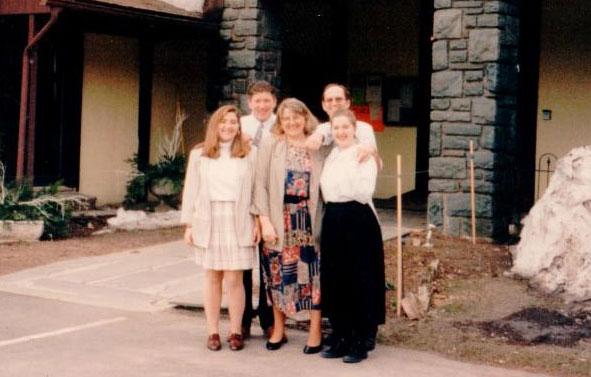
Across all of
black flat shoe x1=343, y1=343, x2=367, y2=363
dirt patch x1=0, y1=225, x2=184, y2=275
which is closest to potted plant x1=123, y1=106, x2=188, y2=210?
dirt patch x1=0, y1=225, x2=184, y2=275

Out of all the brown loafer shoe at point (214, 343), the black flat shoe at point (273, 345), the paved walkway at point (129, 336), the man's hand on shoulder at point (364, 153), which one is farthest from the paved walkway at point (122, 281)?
the man's hand on shoulder at point (364, 153)

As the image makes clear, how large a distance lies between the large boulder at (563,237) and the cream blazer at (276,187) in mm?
2541

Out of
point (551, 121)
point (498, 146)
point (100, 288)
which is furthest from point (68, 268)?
point (551, 121)

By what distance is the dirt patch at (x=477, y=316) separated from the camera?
20.5 feet

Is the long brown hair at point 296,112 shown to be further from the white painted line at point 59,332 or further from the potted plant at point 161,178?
the potted plant at point 161,178

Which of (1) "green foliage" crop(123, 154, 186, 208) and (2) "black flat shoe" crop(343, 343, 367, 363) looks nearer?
(2) "black flat shoe" crop(343, 343, 367, 363)

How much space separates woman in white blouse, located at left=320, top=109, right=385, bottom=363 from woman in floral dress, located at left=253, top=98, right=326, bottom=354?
88 mm

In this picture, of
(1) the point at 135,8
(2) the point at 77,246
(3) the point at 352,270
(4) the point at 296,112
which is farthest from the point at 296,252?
(1) the point at 135,8

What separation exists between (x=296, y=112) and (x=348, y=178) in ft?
2.01

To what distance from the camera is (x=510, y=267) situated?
8.92 m

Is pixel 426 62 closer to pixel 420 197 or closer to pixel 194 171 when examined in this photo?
pixel 420 197

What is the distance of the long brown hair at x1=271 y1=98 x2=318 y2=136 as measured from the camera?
621cm

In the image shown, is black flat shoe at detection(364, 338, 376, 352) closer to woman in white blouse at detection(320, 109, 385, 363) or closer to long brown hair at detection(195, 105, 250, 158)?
woman in white blouse at detection(320, 109, 385, 363)

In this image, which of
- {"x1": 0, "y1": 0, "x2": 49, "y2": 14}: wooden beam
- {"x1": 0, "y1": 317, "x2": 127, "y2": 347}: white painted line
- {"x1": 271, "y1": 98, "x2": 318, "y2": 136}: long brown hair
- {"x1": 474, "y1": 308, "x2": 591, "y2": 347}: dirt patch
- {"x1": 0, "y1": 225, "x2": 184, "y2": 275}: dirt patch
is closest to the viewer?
{"x1": 271, "y1": 98, "x2": 318, "y2": 136}: long brown hair
